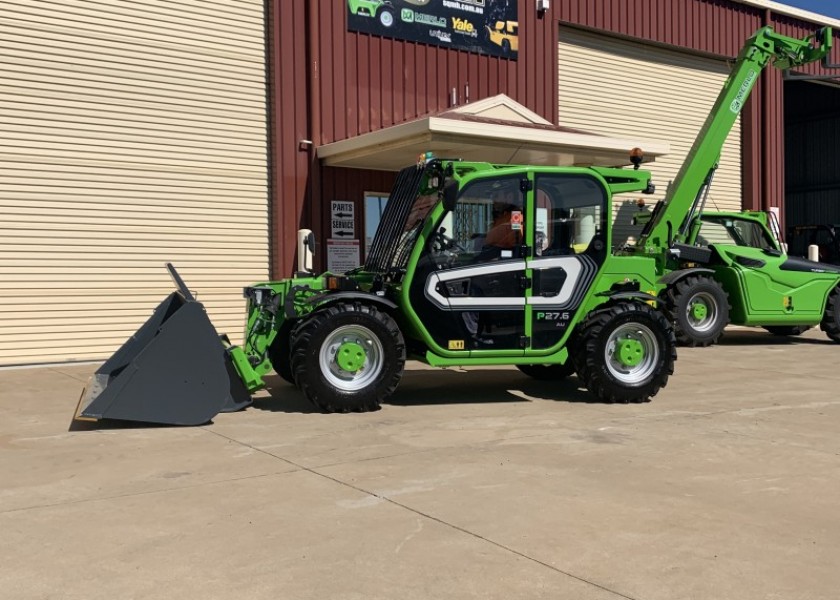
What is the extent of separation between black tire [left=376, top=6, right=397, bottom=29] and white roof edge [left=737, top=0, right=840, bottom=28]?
9.44 m

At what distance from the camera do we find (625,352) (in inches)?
313

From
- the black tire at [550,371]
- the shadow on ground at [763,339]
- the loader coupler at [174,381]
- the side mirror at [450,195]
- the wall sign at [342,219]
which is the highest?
the wall sign at [342,219]

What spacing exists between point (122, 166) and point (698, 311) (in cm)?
915

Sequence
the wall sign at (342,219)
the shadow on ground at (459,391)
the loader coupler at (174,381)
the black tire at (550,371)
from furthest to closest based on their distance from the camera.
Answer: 1. the wall sign at (342,219)
2. the black tire at (550,371)
3. the shadow on ground at (459,391)
4. the loader coupler at (174,381)

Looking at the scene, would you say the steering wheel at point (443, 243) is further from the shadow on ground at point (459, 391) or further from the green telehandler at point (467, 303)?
the shadow on ground at point (459, 391)

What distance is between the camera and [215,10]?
41.5 feet

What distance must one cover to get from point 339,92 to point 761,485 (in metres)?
10.2

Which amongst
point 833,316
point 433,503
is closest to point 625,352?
point 433,503

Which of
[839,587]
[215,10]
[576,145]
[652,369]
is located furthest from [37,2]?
[839,587]

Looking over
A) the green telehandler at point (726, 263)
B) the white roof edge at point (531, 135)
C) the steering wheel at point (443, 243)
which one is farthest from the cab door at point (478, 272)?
the green telehandler at point (726, 263)

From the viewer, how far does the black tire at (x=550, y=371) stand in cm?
919

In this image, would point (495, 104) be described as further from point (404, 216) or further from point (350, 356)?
point (350, 356)

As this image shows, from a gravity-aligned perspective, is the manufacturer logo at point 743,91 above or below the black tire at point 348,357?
above

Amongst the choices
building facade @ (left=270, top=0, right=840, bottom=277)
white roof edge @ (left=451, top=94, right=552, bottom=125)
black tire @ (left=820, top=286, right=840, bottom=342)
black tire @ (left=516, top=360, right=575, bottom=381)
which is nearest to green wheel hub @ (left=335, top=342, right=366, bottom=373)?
black tire @ (left=516, top=360, right=575, bottom=381)
